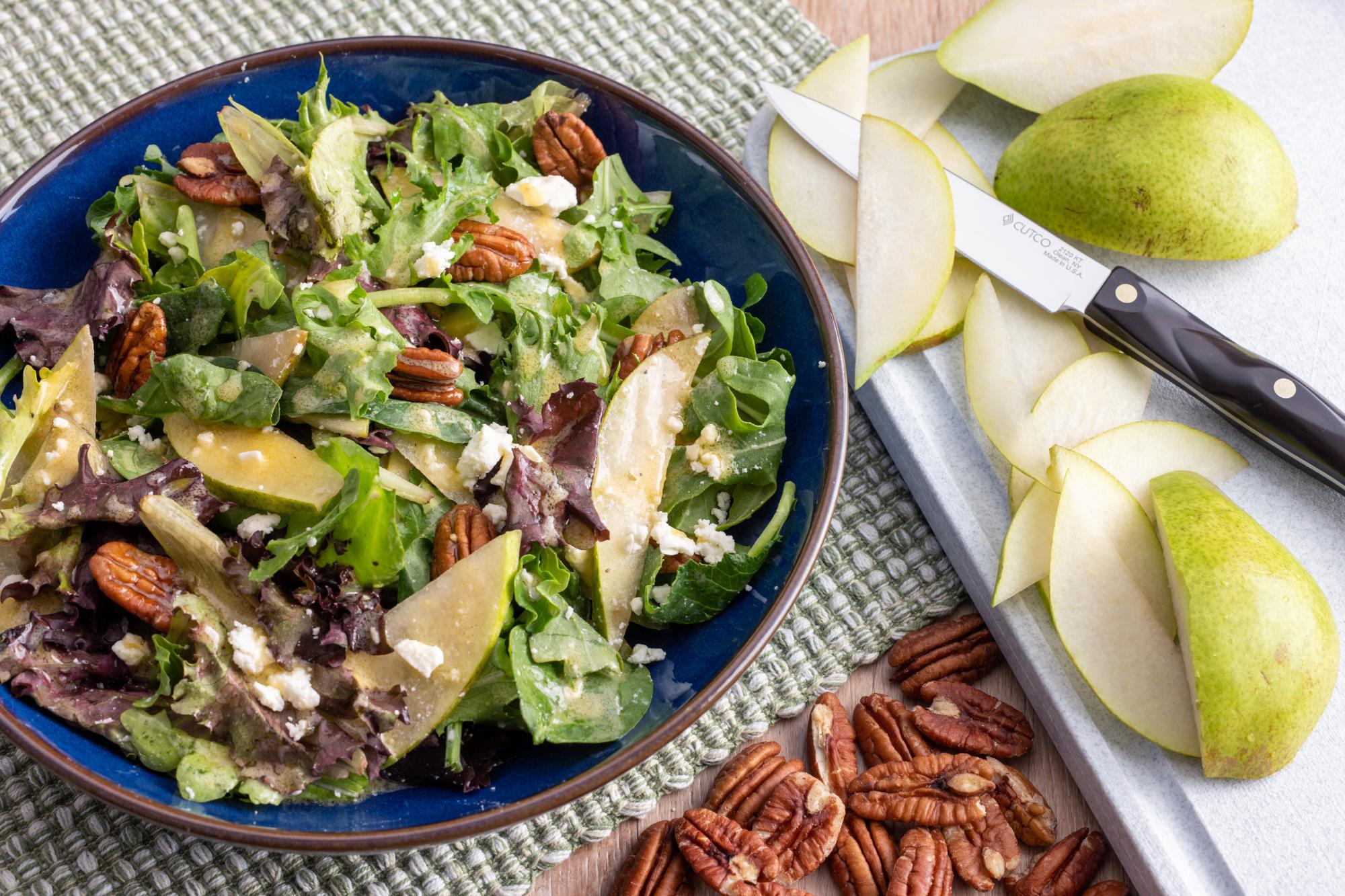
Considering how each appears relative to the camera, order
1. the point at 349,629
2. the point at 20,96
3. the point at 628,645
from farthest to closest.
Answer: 1. the point at 20,96
2. the point at 628,645
3. the point at 349,629

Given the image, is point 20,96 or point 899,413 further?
point 20,96

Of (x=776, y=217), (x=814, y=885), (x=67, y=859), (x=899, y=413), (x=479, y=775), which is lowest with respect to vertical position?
(x=67, y=859)

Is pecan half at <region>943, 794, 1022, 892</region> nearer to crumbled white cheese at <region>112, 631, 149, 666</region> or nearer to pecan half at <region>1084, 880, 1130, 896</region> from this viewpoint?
pecan half at <region>1084, 880, 1130, 896</region>

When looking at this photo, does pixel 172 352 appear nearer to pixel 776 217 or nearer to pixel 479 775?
pixel 479 775

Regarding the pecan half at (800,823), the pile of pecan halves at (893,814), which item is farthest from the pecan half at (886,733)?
the pecan half at (800,823)

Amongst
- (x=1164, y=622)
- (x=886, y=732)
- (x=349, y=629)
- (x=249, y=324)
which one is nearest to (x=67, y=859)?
(x=349, y=629)

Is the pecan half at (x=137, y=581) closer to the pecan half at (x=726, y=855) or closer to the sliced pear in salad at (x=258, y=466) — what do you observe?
the sliced pear in salad at (x=258, y=466)

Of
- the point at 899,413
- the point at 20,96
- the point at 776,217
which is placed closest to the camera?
the point at 776,217
